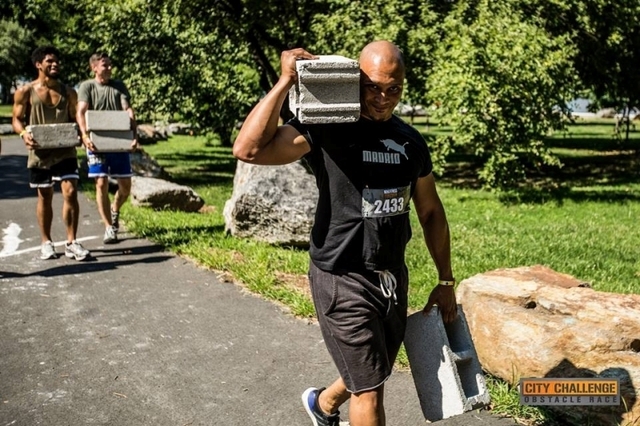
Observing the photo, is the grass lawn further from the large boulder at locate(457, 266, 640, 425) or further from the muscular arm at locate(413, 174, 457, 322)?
the muscular arm at locate(413, 174, 457, 322)

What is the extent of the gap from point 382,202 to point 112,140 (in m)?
5.42

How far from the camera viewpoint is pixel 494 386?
4094 millimetres

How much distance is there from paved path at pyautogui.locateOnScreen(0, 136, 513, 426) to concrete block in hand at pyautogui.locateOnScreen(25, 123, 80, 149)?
47.8 inches

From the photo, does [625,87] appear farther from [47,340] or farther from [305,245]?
[47,340]

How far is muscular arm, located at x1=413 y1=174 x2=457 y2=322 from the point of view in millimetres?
3180

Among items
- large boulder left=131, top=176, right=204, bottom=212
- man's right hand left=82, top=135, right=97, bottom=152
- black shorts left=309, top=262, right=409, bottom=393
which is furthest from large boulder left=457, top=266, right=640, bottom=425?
large boulder left=131, top=176, right=204, bottom=212

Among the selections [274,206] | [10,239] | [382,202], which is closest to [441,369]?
[382,202]

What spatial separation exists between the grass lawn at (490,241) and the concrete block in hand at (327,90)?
2.14 metres

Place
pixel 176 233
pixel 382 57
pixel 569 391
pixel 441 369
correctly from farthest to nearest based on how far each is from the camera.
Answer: pixel 176 233, pixel 569 391, pixel 441 369, pixel 382 57

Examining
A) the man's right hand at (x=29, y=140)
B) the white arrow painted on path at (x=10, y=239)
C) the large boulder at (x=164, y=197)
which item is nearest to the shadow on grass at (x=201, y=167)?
the large boulder at (x=164, y=197)

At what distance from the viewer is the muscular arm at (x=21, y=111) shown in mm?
6621

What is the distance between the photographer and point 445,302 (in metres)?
3.20

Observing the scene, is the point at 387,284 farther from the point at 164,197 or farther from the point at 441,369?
the point at 164,197

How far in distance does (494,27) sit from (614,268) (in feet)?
21.3
